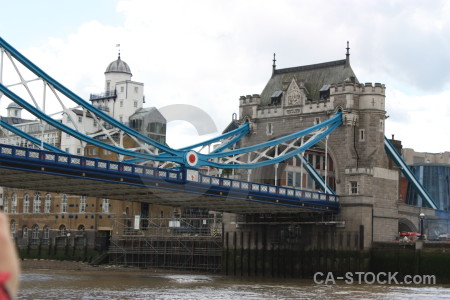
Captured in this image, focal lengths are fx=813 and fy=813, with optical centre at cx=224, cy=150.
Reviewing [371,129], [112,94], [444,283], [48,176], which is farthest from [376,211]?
[112,94]

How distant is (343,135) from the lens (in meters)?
61.8

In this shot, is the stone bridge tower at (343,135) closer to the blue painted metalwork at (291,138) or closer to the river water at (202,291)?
the blue painted metalwork at (291,138)

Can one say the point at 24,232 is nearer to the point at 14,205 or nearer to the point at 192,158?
the point at 14,205

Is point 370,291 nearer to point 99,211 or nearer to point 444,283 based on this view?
point 444,283

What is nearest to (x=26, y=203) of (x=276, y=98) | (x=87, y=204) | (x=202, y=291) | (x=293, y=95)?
(x=87, y=204)

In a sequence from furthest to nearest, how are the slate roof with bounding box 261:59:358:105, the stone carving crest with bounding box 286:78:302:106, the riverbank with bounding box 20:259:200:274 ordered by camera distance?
1. the riverbank with bounding box 20:259:200:274
2. the stone carving crest with bounding box 286:78:302:106
3. the slate roof with bounding box 261:59:358:105

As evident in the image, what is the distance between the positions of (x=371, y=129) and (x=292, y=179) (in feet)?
27.7

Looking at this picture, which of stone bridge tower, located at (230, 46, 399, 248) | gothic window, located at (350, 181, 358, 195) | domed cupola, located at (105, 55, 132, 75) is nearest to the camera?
stone bridge tower, located at (230, 46, 399, 248)

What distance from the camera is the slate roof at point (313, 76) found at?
64312mm

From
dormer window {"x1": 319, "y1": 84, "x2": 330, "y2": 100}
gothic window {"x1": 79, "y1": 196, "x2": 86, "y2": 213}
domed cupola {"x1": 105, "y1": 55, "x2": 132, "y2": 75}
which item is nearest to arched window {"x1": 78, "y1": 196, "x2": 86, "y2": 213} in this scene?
gothic window {"x1": 79, "y1": 196, "x2": 86, "y2": 213}

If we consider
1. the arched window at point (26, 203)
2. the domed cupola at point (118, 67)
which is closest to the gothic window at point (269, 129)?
the domed cupola at point (118, 67)

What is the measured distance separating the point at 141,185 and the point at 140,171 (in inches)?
29.8

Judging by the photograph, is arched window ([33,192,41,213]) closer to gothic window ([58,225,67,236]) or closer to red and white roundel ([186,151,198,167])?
gothic window ([58,225,67,236])

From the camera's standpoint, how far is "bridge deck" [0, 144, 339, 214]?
3856 centimetres
